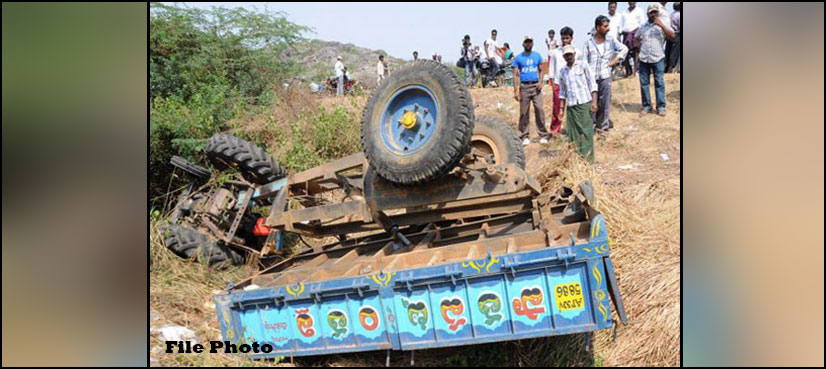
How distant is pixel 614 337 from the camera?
4.90 meters

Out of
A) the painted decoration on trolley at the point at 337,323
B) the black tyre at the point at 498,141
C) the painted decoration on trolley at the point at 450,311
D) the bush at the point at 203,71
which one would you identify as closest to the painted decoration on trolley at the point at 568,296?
the painted decoration on trolley at the point at 450,311

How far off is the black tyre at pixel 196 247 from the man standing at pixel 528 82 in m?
4.71

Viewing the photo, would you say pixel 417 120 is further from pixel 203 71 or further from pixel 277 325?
pixel 203 71

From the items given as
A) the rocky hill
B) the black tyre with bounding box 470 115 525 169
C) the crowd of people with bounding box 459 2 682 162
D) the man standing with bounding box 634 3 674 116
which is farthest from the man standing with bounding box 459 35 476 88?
the black tyre with bounding box 470 115 525 169

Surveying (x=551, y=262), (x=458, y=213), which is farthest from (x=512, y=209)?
(x=551, y=262)

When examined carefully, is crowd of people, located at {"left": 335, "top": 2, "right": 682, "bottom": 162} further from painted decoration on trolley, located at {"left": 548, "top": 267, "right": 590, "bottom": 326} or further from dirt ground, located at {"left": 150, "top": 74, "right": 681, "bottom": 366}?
painted decoration on trolley, located at {"left": 548, "top": 267, "right": 590, "bottom": 326}

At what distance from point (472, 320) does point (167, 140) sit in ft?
22.3

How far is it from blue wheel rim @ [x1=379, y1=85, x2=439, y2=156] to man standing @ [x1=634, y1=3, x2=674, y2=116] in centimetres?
519

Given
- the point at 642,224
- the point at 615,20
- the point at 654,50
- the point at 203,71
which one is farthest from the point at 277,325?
the point at 615,20

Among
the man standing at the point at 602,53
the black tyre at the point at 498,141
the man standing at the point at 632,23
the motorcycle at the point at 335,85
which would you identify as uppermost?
the man standing at the point at 632,23

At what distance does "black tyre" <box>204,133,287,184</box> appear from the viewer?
6.34 metres

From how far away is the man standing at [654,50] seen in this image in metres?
8.35

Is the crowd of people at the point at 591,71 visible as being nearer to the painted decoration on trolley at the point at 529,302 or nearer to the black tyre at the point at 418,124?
the black tyre at the point at 418,124
